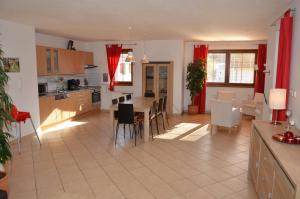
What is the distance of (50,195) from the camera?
305cm

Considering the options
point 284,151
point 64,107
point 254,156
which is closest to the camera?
point 284,151

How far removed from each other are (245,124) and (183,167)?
3854mm

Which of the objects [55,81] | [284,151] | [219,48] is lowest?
[284,151]

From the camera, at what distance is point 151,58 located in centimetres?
810

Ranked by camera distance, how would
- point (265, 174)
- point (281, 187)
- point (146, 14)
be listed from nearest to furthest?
point (281, 187)
point (265, 174)
point (146, 14)

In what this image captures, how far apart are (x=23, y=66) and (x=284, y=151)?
5.20 m

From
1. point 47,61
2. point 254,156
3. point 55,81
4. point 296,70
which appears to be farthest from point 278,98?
point 55,81

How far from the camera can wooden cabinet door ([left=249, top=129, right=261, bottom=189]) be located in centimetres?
298

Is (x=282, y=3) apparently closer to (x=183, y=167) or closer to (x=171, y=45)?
(x=183, y=167)

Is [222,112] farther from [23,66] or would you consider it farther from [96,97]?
[23,66]

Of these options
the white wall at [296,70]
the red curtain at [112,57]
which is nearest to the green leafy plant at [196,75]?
the red curtain at [112,57]

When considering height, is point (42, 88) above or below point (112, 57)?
below

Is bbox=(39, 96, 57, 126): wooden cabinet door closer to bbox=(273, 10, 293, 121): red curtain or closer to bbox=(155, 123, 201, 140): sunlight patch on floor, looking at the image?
bbox=(155, 123, 201, 140): sunlight patch on floor

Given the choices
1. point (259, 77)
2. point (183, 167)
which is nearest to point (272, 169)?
point (183, 167)
